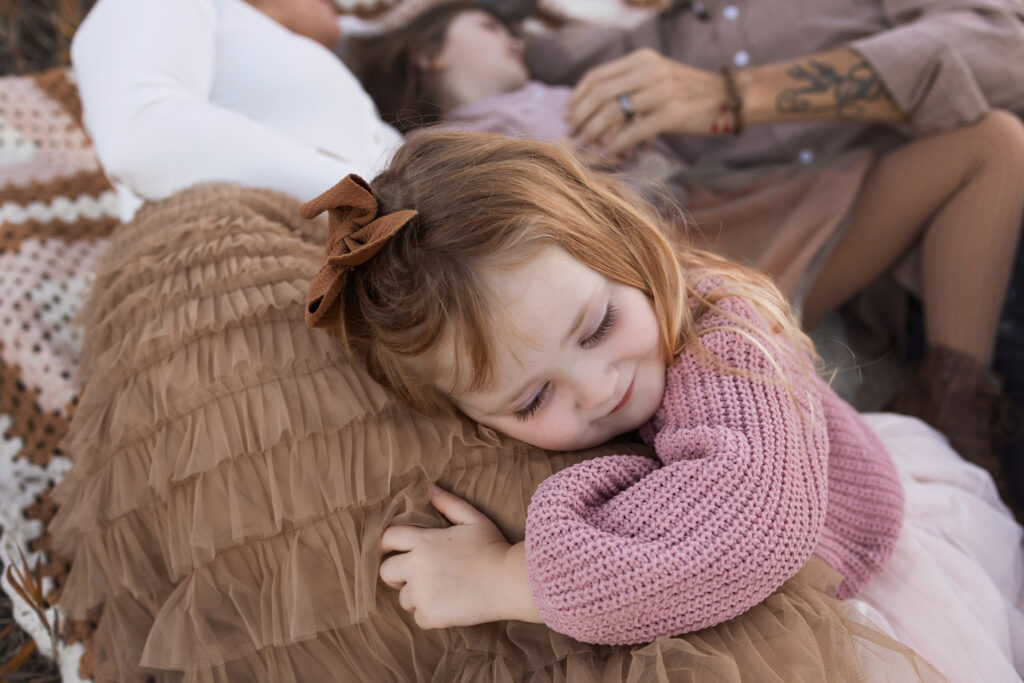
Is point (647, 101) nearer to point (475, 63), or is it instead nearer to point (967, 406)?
point (475, 63)

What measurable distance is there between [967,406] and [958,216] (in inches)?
14.2

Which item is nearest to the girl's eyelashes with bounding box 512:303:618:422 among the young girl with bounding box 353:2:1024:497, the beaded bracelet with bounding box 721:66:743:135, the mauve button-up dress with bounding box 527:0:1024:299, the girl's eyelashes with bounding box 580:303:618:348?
the girl's eyelashes with bounding box 580:303:618:348

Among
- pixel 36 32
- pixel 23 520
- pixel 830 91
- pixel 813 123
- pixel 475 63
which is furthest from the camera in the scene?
pixel 36 32

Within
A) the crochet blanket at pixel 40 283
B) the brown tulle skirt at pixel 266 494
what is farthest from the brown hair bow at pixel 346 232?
the crochet blanket at pixel 40 283

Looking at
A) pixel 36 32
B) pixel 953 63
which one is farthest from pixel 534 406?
pixel 36 32

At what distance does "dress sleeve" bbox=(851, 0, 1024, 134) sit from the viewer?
1361 mm

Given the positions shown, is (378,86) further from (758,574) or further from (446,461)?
(758,574)

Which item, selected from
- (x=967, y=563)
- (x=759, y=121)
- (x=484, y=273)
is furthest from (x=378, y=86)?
(x=967, y=563)

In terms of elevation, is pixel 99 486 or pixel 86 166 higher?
pixel 86 166

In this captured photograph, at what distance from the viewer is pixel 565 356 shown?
0.81 m

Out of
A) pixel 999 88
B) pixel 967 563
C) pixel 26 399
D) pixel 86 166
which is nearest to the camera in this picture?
pixel 967 563

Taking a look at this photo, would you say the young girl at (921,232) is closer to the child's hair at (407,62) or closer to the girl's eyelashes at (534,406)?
the child's hair at (407,62)

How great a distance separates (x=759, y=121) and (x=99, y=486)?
4.42ft

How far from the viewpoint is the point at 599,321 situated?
32.6 inches
